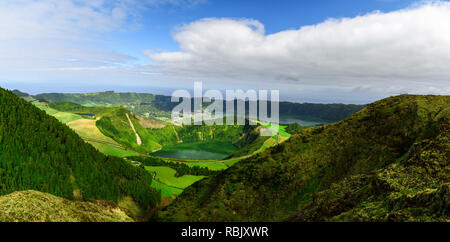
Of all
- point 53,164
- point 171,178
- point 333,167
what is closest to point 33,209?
point 333,167

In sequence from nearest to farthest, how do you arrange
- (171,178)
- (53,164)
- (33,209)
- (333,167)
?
(33,209), (333,167), (53,164), (171,178)

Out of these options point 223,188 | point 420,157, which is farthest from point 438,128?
point 223,188

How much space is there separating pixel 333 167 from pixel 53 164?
13494 cm

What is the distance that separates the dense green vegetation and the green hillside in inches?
2230

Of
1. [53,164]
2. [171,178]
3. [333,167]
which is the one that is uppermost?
[333,167]

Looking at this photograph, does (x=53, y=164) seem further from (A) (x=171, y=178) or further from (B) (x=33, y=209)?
(B) (x=33, y=209)

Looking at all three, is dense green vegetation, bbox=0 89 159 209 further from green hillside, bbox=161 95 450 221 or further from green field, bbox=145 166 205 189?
green hillside, bbox=161 95 450 221

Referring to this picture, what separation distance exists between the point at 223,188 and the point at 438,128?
216 ft

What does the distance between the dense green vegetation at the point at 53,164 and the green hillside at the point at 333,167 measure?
186ft

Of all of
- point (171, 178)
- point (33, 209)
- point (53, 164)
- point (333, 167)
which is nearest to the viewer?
point (33, 209)

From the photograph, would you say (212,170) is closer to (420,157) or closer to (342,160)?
(342,160)

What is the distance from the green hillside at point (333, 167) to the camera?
113ft

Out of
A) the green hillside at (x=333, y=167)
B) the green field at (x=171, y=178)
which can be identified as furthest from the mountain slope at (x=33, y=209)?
the green field at (x=171, y=178)

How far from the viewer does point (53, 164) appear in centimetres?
10388
